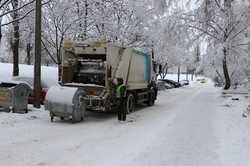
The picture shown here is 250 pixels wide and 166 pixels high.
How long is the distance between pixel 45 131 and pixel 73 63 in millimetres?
5878

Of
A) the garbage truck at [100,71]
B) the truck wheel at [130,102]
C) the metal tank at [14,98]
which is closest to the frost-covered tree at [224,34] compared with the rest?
the truck wheel at [130,102]

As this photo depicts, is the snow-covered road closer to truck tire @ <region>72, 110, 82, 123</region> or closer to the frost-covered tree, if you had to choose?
truck tire @ <region>72, 110, 82, 123</region>

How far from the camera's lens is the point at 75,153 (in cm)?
920

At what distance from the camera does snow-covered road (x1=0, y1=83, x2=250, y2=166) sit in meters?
8.65

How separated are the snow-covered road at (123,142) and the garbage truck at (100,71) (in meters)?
0.90

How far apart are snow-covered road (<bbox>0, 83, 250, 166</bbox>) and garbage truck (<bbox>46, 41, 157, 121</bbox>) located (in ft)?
2.97

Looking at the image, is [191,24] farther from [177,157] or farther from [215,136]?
[177,157]

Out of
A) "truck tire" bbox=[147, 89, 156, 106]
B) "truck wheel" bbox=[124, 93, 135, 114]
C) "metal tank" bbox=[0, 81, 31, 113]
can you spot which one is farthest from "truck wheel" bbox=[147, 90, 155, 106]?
"metal tank" bbox=[0, 81, 31, 113]

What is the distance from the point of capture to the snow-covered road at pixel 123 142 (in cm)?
865

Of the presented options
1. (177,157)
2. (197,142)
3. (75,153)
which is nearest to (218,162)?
(177,157)

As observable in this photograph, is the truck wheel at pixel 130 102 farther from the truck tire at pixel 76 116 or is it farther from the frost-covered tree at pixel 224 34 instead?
the frost-covered tree at pixel 224 34

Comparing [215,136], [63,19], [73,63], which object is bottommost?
[215,136]

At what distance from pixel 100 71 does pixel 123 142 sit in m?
6.88

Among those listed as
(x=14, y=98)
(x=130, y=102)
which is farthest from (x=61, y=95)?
(x=130, y=102)
